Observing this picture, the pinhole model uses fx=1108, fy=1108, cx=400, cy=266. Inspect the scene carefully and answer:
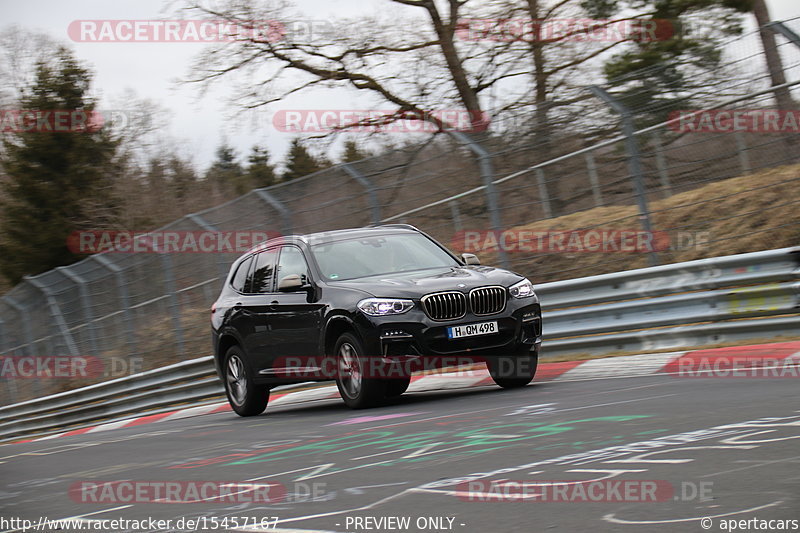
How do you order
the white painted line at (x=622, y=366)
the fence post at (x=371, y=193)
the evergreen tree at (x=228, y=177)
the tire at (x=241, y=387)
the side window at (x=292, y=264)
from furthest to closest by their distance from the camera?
1. the evergreen tree at (x=228, y=177)
2. the fence post at (x=371, y=193)
3. the tire at (x=241, y=387)
4. the side window at (x=292, y=264)
5. the white painted line at (x=622, y=366)

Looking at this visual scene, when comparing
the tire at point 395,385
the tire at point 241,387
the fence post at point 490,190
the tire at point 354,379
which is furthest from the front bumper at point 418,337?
the fence post at point 490,190

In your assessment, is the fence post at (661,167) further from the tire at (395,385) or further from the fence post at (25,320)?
the fence post at (25,320)

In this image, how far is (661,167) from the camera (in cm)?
1254

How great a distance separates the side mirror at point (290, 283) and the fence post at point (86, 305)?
38.1 ft

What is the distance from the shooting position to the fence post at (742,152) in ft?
39.4

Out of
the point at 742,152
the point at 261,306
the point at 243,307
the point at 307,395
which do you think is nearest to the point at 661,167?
the point at 742,152

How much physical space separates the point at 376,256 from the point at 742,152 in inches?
170

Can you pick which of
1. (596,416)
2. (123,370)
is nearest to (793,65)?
(596,416)

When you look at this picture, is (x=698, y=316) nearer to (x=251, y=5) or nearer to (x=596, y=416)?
(x=596, y=416)

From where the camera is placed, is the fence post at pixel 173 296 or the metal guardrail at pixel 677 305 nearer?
the metal guardrail at pixel 677 305

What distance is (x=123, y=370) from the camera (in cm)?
2072

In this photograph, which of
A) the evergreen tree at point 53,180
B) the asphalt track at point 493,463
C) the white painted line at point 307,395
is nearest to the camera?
the asphalt track at point 493,463

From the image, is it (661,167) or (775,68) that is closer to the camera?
(775,68)

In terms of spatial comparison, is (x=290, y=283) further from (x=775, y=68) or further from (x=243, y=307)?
(x=775, y=68)
